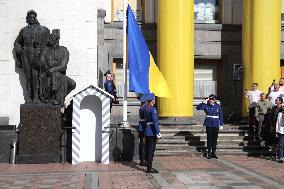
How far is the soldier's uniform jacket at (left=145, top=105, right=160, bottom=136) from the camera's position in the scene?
12546 millimetres

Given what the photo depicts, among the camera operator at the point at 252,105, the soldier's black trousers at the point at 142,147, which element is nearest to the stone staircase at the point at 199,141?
the camera operator at the point at 252,105

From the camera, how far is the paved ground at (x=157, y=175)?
35.3 feet

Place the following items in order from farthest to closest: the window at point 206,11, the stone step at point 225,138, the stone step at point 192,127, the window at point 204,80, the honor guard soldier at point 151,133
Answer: the window at point 206,11
the window at point 204,80
the stone step at point 192,127
the stone step at point 225,138
the honor guard soldier at point 151,133

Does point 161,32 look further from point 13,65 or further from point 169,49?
point 13,65

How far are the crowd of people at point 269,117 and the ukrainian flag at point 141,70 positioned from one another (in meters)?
3.21

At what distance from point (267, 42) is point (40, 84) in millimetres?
9339

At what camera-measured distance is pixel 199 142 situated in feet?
55.6

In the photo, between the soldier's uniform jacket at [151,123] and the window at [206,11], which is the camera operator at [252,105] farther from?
the window at [206,11]

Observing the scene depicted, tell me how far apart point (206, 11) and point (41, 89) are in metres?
11.1

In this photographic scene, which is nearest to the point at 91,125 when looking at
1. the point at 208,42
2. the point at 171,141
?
the point at 171,141

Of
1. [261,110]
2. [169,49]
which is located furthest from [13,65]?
[261,110]

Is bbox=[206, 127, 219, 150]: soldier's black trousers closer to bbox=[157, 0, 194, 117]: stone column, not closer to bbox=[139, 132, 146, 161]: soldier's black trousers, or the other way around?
bbox=[139, 132, 146, 161]: soldier's black trousers

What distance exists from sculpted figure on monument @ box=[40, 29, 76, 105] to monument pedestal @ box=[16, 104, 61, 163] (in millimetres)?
558

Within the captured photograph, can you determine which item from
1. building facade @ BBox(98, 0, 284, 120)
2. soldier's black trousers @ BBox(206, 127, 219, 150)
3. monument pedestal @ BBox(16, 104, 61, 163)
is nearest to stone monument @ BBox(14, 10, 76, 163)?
monument pedestal @ BBox(16, 104, 61, 163)
